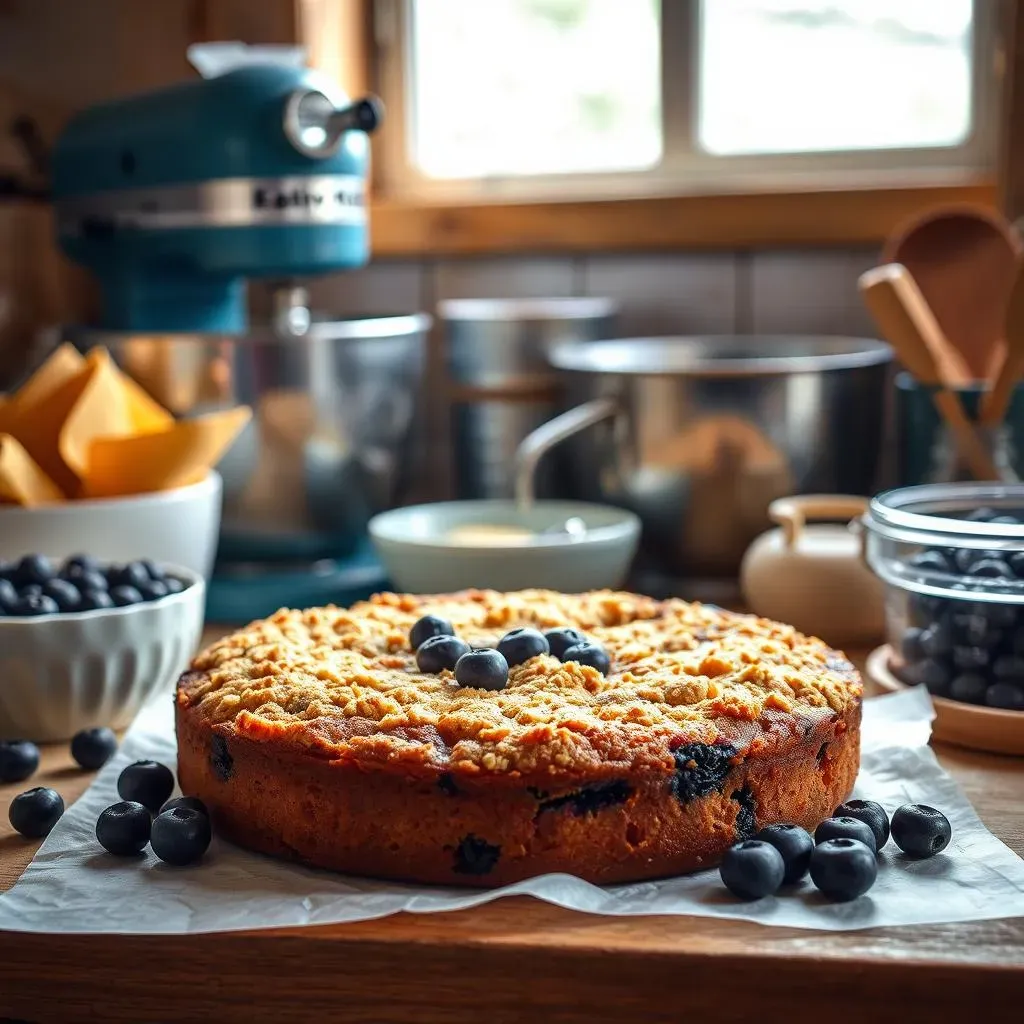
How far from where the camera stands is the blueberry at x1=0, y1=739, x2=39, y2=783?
1.01 m

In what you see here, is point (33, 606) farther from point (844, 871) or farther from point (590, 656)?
point (844, 871)

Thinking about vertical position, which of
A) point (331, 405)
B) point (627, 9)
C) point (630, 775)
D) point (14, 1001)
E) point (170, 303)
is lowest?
point (14, 1001)

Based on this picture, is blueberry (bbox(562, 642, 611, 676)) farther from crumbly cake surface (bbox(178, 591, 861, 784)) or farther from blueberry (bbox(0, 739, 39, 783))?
blueberry (bbox(0, 739, 39, 783))

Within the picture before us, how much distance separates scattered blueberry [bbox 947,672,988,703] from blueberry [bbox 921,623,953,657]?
0.09 ft

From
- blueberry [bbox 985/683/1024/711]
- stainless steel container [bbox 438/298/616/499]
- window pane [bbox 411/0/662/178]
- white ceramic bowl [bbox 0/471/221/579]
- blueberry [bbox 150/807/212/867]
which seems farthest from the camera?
window pane [bbox 411/0/662/178]

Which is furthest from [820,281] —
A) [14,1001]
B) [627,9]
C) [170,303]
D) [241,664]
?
[14,1001]

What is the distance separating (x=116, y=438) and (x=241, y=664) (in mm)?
378

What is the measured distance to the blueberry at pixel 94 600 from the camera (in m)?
1.09

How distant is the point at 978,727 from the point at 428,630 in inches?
16.4

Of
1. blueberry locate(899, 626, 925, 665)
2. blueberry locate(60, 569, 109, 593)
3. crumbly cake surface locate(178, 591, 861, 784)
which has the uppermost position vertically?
blueberry locate(60, 569, 109, 593)

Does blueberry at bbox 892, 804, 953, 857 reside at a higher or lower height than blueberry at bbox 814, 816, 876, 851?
lower

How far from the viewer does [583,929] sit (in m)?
0.76

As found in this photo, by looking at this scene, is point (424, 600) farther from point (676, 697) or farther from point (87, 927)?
point (87, 927)

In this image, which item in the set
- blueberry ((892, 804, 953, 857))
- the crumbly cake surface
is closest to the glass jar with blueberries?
the crumbly cake surface
